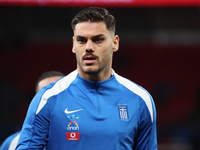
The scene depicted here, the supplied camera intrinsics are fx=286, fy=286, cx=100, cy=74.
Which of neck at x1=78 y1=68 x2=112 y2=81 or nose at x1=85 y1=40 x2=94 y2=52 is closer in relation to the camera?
nose at x1=85 y1=40 x2=94 y2=52

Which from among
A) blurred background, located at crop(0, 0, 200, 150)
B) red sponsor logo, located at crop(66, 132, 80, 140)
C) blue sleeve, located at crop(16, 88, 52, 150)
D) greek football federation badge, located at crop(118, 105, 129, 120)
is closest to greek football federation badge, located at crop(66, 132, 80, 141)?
red sponsor logo, located at crop(66, 132, 80, 140)

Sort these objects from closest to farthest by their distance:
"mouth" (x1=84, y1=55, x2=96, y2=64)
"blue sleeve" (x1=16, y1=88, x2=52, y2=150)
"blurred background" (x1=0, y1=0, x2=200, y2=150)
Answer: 1. "blue sleeve" (x1=16, y1=88, x2=52, y2=150)
2. "mouth" (x1=84, y1=55, x2=96, y2=64)
3. "blurred background" (x1=0, y1=0, x2=200, y2=150)

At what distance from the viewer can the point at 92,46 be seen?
1.67m

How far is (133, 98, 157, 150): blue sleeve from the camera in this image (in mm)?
1730

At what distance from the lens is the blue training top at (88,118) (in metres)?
1.59

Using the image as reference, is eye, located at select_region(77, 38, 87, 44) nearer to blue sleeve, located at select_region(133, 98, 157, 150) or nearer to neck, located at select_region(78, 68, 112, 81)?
neck, located at select_region(78, 68, 112, 81)

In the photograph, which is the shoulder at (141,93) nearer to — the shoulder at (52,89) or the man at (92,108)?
the man at (92,108)

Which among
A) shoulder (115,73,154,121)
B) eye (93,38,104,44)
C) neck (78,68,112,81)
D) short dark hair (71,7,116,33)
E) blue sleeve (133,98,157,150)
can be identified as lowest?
blue sleeve (133,98,157,150)

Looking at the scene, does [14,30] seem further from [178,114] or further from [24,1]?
[178,114]

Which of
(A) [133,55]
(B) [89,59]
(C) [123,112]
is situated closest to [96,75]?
(B) [89,59]

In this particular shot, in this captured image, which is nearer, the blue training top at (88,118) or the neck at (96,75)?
the blue training top at (88,118)

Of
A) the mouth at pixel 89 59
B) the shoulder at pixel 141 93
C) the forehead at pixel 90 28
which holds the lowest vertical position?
the shoulder at pixel 141 93

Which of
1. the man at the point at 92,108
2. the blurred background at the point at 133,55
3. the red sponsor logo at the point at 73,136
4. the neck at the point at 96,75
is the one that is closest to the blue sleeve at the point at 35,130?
the man at the point at 92,108

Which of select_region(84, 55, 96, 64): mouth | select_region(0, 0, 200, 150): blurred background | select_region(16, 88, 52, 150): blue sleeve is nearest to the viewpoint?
select_region(16, 88, 52, 150): blue sleeve
